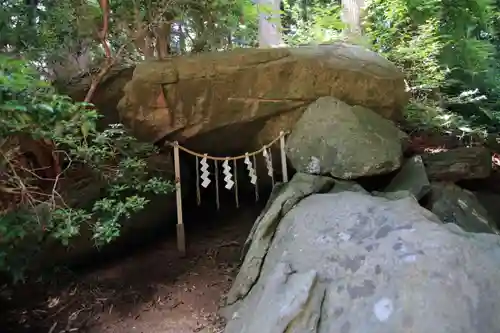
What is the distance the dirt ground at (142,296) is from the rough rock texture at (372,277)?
21.5 inches

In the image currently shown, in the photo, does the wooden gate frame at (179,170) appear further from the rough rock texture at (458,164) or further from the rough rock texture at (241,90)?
the rough rock texture at (458,164)

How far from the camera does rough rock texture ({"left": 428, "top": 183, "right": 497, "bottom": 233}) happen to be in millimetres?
4293

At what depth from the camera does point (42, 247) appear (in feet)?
13.0

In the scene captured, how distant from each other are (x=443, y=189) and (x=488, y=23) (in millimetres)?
4292

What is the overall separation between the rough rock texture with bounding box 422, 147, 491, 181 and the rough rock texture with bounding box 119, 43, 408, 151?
76 cm

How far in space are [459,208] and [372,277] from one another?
2.04 m

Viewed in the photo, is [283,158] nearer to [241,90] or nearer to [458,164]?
[241,90]

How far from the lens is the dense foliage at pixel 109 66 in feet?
10.7

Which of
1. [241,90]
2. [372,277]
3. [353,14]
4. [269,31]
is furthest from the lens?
[353,14]

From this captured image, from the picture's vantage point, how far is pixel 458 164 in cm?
481

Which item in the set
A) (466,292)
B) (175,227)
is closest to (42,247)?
(175,227)

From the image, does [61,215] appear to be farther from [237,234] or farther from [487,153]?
[487,153]

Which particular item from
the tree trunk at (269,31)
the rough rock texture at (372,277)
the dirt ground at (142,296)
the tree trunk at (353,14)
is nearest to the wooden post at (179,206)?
the dirt ground at (142,296)

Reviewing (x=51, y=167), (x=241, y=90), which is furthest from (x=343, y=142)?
(x=51, y=167)
